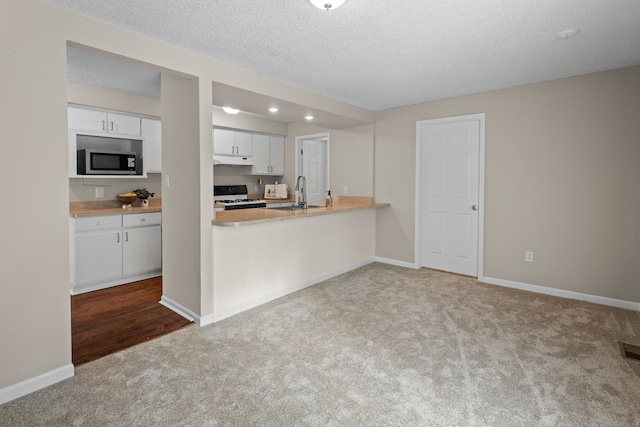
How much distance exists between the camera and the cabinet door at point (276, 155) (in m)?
6.26

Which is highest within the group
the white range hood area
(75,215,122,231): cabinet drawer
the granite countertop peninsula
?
the white range hood area

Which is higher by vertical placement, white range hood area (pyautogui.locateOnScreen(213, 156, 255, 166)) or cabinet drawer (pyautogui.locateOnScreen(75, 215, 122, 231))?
white range hood area (pyautogui.locateOnScreen(213, 156, 255, 166))

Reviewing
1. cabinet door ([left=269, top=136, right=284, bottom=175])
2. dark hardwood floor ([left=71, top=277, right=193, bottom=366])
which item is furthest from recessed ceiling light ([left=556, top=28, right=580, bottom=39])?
cabinet door ([left=269, top=136, right=284, bottom=175])

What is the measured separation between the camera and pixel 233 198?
232 inches

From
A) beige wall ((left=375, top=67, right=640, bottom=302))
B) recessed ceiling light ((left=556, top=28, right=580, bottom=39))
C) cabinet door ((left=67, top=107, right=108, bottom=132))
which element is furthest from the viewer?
cabinet door ((left=67, top=107, right=108, bottom=132))

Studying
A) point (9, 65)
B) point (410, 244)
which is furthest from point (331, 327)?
point (9, 65)

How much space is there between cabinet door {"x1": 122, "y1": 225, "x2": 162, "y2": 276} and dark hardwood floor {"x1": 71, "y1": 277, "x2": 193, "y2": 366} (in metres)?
0.30

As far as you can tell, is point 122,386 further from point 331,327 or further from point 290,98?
point 290,98

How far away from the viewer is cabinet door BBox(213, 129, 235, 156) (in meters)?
5.36

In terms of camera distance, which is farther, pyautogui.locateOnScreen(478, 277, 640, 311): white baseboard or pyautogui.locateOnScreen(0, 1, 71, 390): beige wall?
pyautogui.locateOnScreen(478, 277, 640, 311): white baseboard

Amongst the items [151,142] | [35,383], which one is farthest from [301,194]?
[35,383]

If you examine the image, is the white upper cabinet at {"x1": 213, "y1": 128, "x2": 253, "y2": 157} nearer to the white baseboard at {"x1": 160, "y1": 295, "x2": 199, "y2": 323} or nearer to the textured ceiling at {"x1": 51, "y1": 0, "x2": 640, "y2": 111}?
the textured ceiling at {"x1": 51, "y1": 0, "x2": 640, "y2": 111}

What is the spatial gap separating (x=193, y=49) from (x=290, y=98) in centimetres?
118

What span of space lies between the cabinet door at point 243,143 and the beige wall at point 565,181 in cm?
302
